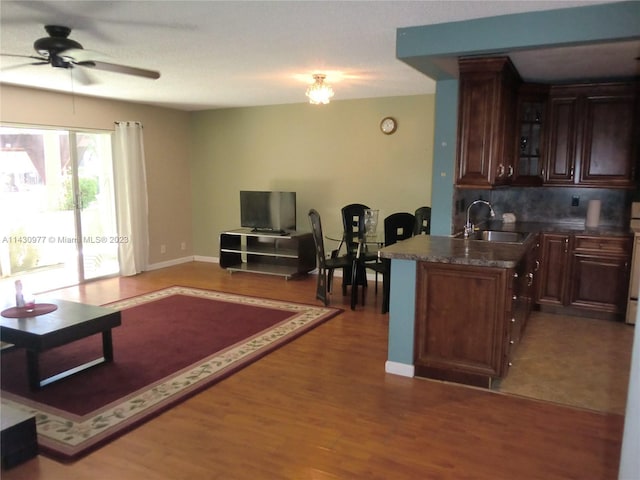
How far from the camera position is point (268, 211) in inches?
270

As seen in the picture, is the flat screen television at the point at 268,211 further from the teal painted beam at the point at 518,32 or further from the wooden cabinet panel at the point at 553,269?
the teal painted beam at the point at 518,32

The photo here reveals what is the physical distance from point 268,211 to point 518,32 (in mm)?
4438

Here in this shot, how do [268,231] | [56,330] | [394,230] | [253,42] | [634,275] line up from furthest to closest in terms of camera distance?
[268,231] → [394,230] → [634,275] → [253,42] → [56,330]

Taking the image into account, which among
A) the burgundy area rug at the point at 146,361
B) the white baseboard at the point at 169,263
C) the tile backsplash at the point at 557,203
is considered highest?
the tile backsplash at the point at 557,203

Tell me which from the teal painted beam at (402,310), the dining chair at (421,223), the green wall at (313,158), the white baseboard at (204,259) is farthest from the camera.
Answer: the white baseboard at (204,259)

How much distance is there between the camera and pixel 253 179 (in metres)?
7.37

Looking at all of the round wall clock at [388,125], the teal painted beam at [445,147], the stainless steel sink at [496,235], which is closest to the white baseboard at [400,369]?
the teal painted beam at [445,147]

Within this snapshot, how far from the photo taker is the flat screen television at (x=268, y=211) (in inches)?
266

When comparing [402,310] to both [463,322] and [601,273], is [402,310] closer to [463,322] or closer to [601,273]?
[463,322]

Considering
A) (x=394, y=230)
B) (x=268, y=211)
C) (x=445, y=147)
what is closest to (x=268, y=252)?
(x=268, y=211)

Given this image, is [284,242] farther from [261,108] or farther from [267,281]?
[261,108]

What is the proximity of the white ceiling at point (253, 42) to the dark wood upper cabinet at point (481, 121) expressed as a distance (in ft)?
0.94

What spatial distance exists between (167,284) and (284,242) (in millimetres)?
1801

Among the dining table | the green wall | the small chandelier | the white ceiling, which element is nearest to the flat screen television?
the green wall
